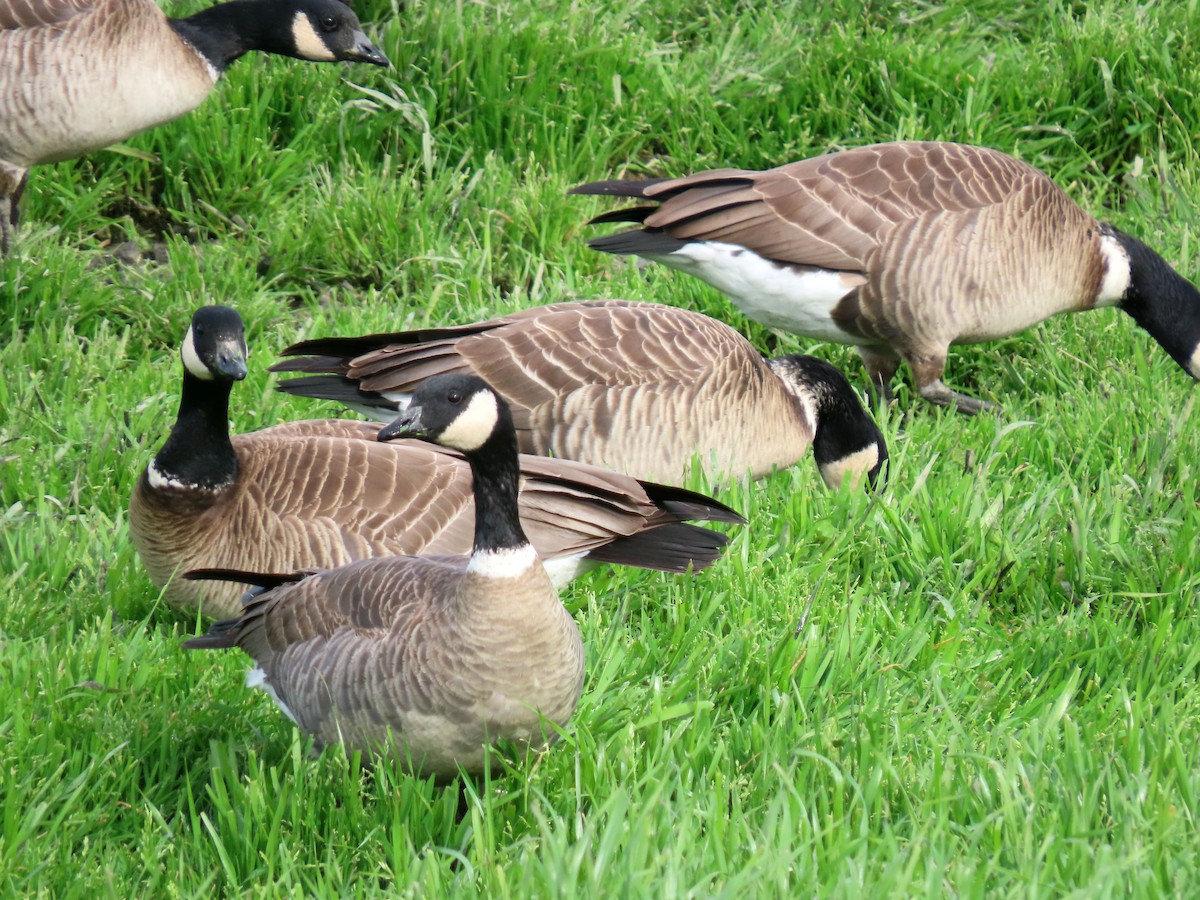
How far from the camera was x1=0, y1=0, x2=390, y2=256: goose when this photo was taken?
A: 21.1ft

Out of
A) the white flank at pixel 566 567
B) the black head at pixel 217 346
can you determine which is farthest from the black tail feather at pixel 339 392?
the white flank at pixel 566 567

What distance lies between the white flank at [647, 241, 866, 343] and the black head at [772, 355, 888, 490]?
418 millimetres

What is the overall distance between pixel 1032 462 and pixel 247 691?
2970mm

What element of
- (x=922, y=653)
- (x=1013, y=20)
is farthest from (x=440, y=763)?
(x=1013, y=20)

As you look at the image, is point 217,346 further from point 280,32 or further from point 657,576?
point 280,32

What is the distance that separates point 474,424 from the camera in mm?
3232

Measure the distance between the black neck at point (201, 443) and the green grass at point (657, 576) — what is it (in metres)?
0.41

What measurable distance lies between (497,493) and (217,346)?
4.54 feet

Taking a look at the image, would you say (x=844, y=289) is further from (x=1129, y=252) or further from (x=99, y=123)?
(x=99, y=123)

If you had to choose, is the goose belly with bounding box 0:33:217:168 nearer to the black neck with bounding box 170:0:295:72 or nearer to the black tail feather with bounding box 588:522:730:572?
the black neck with bounding box 170:0:295:72

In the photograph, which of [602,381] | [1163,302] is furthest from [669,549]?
[1163,302]

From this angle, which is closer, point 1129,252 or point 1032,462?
point 1032,462

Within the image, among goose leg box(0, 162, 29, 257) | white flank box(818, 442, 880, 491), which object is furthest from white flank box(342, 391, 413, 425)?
goose leg box(0, 162, 29, 257)

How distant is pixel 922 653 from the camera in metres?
4.00
